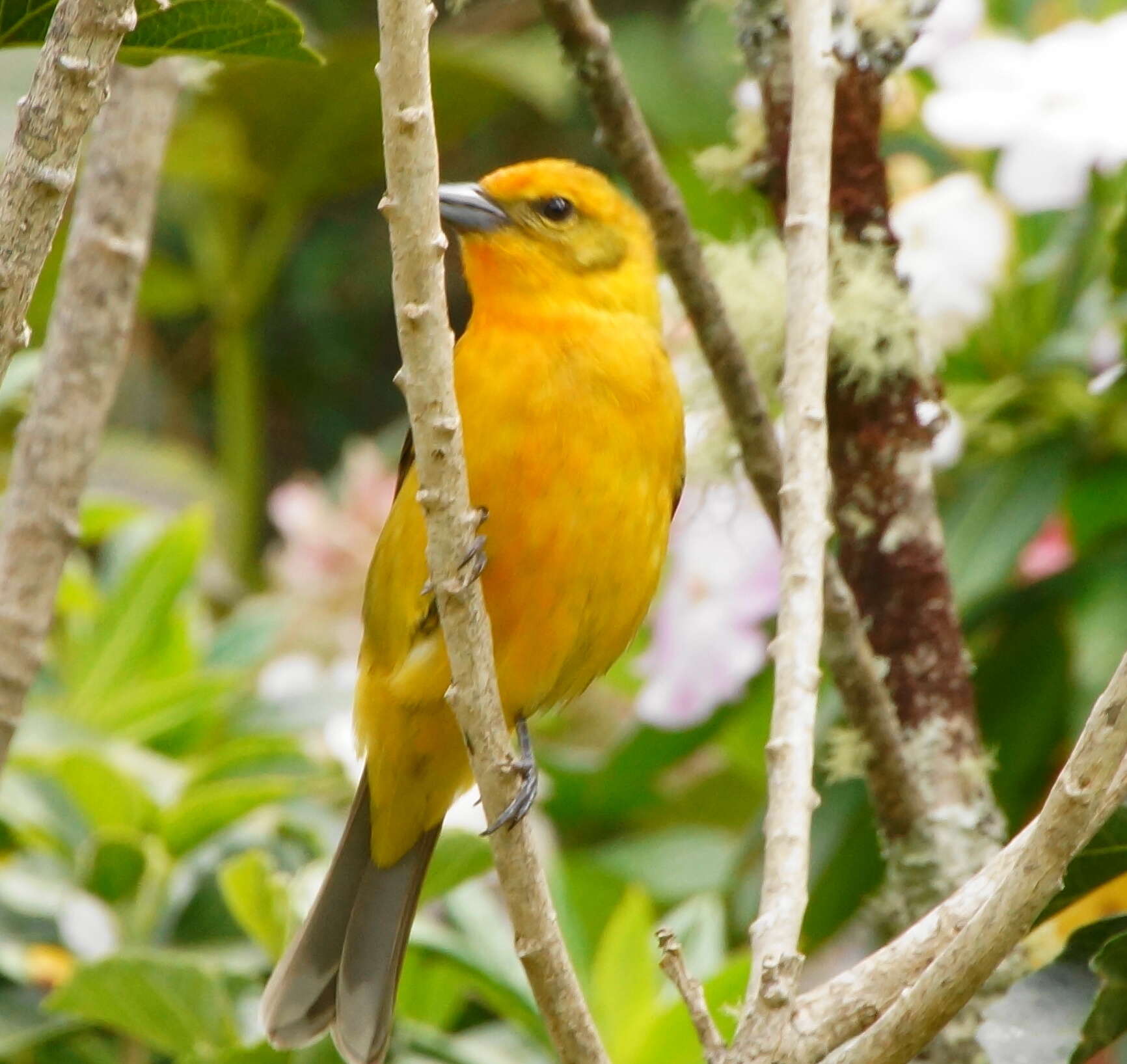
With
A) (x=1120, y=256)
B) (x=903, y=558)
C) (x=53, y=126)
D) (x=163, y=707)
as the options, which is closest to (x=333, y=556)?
(x=163, y=707)

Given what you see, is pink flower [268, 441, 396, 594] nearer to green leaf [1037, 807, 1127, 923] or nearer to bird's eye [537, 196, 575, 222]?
bird's eye [537, 196, 575, 222]

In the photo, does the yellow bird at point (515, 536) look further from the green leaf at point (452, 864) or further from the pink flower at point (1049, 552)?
the pink flower at point (1049, 552)

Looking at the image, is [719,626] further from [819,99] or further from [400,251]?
[400,251]

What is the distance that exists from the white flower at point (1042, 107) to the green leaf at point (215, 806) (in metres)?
1.28

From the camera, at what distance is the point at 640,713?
2805 mm

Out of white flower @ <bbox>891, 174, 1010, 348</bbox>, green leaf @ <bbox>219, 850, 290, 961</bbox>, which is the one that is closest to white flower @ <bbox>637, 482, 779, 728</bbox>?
white flower @ <bbox>891, 174, 1010, 348</bbox>

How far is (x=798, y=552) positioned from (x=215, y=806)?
40.9 inches

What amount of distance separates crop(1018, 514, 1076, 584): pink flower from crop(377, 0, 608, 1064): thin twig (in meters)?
1.52

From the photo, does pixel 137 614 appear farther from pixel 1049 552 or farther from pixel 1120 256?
pixel 1120 256

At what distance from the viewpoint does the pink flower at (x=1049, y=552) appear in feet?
9.59

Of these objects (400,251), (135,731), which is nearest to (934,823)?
(400,251)

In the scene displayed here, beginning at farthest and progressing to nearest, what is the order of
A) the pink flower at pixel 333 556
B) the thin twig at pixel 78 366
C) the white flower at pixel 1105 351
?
1. the pink flower at pixel 333 556
2. the white flower at pixel 1105 351
3. the thin twig at pixel 78 366

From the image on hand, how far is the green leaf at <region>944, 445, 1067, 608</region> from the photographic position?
8.28ft

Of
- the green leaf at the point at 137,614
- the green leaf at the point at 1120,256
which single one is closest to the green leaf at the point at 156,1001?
the green leaf at the point at 137,614
